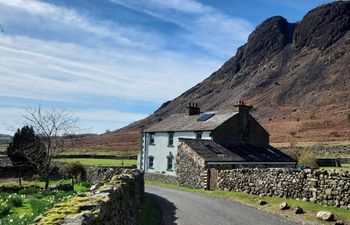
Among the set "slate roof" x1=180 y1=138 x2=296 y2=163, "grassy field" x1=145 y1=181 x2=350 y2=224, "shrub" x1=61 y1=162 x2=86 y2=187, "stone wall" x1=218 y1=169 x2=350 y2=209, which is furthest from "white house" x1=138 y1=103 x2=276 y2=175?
"grassy field" x1=145 y1=181 x2=350 y2=224

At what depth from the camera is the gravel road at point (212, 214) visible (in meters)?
18.4

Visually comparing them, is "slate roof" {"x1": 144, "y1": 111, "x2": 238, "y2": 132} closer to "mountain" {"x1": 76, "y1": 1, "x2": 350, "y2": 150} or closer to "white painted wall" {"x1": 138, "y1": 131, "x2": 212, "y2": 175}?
"white painted wall" {"x1": 138, "y1": 131, "x2": 212, "y2": 175}

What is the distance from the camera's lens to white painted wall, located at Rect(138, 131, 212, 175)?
155 feet

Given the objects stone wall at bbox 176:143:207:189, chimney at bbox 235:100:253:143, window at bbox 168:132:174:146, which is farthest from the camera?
window at bbox 168:132:174:146

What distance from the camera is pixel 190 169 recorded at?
39219 millimetres

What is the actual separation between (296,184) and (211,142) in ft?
57.1

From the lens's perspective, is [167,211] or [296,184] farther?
[296,184]

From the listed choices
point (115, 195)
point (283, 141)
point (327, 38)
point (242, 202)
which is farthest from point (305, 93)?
point (115, 195)

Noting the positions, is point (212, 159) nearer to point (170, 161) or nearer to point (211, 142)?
point (211, 142)

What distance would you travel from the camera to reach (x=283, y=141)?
4382 inches

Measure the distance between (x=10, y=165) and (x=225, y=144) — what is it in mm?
24400

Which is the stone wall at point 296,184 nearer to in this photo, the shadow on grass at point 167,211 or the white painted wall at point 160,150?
the shadow on grass at point 167,211

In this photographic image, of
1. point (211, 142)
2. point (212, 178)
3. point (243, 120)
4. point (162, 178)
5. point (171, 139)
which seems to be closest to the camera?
point (212, 178)

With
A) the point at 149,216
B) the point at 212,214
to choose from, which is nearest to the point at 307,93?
the point at 212,214
